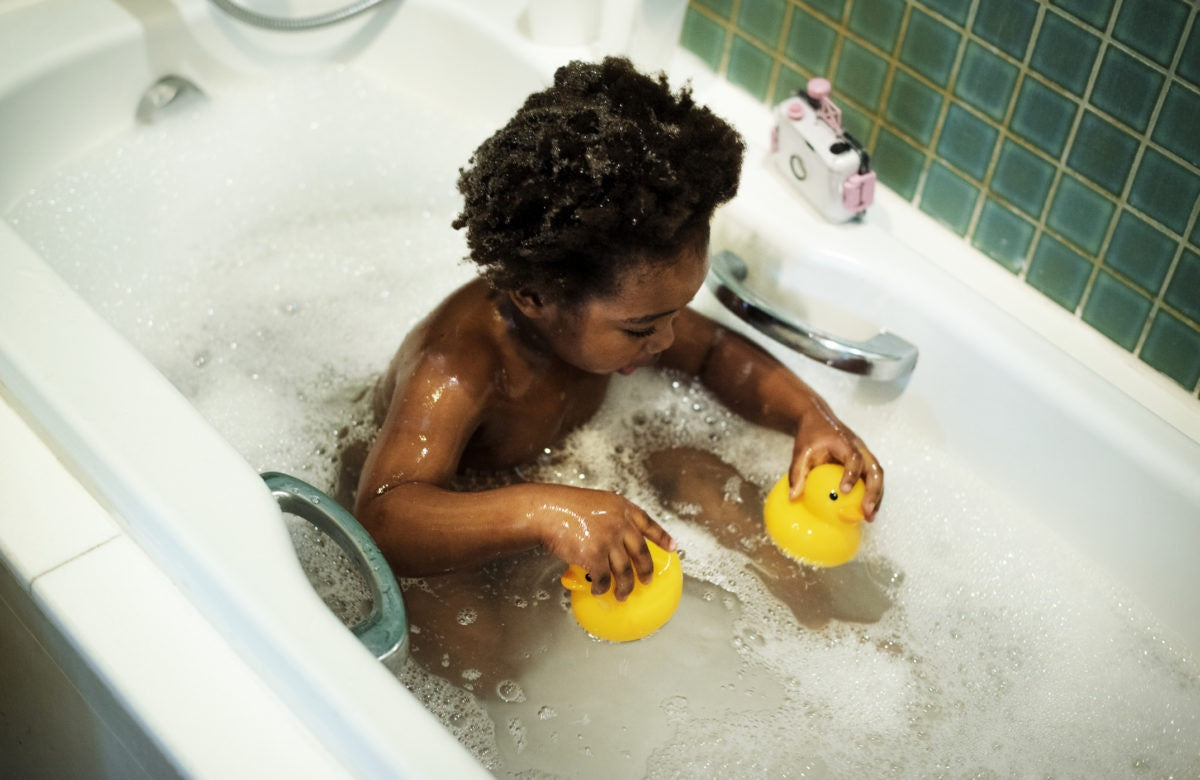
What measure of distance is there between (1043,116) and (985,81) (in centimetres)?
7

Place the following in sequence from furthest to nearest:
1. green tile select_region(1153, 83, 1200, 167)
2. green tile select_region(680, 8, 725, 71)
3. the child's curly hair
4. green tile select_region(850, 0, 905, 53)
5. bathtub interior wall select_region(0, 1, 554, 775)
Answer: green tile select_region(680, 8, 725, 71), green tile select_region(850, 0, 905, 53), green tile select_region(1153, 83, 1200, 167), the child's curly hair, bathtub interior wall select_region(0, 1, 554, 775)

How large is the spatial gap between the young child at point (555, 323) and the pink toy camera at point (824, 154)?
24 cm

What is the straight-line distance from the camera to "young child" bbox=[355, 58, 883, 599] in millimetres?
999

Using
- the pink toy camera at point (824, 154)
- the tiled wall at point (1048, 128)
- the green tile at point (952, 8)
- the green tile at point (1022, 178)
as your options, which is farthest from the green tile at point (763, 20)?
the green tile at point (1022, 178)

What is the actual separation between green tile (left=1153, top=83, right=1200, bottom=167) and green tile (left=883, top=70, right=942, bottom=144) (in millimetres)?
246

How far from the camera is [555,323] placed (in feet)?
3.75

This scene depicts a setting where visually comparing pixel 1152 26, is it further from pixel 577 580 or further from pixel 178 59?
pixel 178 59

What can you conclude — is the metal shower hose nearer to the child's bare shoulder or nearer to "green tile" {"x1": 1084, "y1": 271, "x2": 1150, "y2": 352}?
the child's bare shoulder

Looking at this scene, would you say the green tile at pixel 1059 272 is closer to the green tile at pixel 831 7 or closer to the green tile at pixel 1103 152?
the green tile at pixel 1103 152

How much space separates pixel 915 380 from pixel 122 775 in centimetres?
89

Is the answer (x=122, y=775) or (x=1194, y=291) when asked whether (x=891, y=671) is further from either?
(x=122, y=775)

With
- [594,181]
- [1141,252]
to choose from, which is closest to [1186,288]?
[1141,252]

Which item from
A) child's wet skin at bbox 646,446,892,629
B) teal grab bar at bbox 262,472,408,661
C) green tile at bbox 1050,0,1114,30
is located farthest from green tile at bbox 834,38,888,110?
teal grab bar at bbox 262,472,408,661

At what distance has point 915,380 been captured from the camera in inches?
54.1
